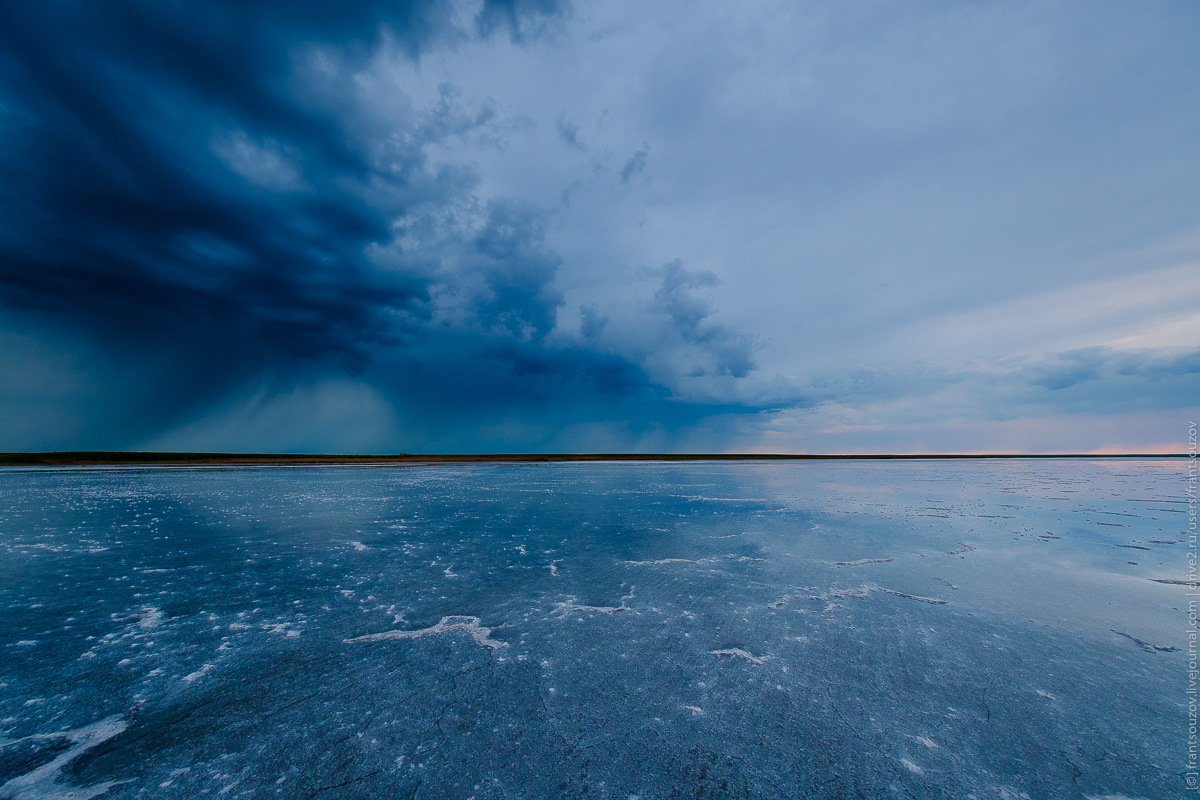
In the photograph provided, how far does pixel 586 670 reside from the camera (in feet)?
14.5

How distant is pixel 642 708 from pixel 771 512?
12566 mm

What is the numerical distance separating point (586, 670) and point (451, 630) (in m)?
1.90

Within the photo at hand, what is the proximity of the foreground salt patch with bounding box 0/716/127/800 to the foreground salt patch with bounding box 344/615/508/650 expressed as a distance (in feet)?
6.46

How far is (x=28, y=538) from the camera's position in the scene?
32.8 feet

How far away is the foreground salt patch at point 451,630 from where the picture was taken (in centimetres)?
502

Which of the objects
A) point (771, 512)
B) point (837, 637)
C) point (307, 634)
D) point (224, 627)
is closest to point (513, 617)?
point (307, 634)

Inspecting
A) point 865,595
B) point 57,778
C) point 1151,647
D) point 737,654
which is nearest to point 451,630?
point 57,778

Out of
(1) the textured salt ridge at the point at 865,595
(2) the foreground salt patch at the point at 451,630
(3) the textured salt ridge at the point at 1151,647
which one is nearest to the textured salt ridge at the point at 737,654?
(1) the textured salt ridge at the point at 865,595

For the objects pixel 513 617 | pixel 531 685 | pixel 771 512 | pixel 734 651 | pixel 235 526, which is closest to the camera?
pixel 531 685

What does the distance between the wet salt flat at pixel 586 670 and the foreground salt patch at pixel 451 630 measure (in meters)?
0.04

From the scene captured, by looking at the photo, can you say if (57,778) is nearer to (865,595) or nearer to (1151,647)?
(865,595)

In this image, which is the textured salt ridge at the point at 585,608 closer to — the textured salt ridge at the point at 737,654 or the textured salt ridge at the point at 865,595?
the textured salt ridge at the point at 737,654

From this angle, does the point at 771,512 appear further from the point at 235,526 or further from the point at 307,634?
the point at 235,526

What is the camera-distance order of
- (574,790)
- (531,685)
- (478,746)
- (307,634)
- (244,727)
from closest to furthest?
(574,790), (478,746), (244,727), (531,685), (307,634)
